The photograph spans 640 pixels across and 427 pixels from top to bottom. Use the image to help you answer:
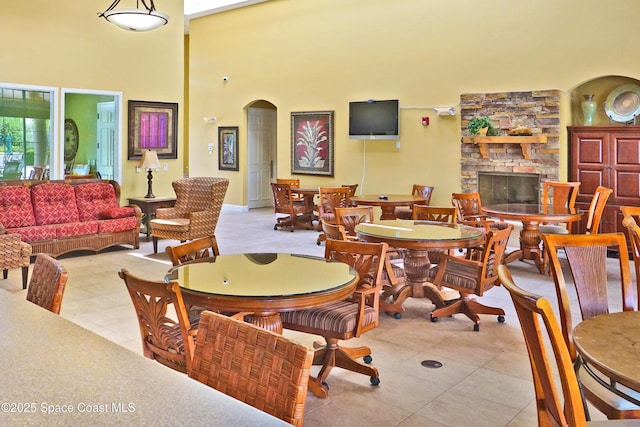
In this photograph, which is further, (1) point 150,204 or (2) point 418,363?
(1) point 150,204

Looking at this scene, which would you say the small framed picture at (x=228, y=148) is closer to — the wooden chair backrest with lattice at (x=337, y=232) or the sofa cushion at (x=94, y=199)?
the sofa cushion at (x=94, y=199)

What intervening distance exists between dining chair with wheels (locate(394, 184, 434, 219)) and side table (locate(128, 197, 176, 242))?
137 inches

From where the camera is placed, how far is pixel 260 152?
43.6 ft

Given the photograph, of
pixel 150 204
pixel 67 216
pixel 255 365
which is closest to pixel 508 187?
pixel 150 204

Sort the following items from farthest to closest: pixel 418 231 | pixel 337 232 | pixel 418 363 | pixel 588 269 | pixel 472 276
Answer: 1. pixel 418 231
2. pixel 472 276
3. pixel 337 232
4. pixel 418 363
5. pixel 588 269

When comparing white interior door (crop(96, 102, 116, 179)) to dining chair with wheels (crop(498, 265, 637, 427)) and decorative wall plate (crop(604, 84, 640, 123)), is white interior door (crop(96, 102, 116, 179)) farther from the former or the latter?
dining chair with wheels (crop(498, 265, 637, 427))

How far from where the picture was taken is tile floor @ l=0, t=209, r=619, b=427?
3027mm

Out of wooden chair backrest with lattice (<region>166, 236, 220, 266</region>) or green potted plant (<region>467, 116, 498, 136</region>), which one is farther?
green potted plant (<region>467, 116, 498, 136</region>)

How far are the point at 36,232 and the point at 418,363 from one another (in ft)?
17.1

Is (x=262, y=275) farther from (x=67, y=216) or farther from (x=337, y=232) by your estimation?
(x=67, y=216)

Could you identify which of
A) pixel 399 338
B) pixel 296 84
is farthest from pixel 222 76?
pixel 399 338

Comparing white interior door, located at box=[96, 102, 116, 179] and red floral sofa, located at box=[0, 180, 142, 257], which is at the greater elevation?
white interior door, located at box=[96, 102, 116, 179]

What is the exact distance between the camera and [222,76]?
13.0 meters

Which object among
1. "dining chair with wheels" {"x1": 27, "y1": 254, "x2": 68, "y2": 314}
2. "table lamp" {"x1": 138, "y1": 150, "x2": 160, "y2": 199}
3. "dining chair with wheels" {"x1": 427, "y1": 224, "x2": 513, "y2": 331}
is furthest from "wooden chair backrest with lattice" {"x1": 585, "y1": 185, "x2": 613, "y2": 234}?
"table lamp" {"x1": 138, "y1": 150, "x2": 160, "y2": 199}
